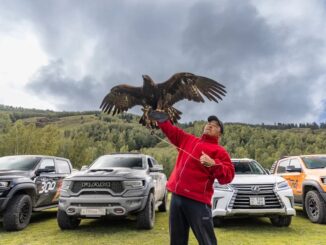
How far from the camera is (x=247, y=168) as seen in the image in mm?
9281

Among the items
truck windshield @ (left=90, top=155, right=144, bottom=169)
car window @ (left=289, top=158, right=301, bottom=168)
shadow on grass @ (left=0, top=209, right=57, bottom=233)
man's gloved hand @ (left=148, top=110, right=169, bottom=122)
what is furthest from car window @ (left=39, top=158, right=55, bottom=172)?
car window @ (left=289, top=158, right=301, bottom=168)

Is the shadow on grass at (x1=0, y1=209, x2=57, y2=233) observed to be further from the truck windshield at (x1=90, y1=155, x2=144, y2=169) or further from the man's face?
the man's face

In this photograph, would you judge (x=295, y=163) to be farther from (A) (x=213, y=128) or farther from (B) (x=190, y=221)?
(B) (x=190, y=221)

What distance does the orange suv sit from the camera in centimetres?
861

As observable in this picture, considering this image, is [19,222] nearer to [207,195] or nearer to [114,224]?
[114,224]

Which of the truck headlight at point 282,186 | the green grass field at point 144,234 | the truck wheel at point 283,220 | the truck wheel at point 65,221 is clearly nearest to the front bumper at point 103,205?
the truck wheel at point 65,221

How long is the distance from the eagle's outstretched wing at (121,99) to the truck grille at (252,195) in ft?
13.8

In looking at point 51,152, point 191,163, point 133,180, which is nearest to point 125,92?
point 191,163

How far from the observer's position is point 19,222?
7609 mm

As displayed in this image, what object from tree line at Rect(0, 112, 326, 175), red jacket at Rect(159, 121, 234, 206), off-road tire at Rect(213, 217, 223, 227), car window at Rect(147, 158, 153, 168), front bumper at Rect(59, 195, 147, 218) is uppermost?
tree line at Rect(0, 112, 326, 175)

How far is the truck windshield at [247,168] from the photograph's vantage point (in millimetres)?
9102

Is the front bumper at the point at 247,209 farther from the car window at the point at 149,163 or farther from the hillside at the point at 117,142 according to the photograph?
the car window at the point at 149,163

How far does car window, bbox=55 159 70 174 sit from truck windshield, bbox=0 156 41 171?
3.12ft

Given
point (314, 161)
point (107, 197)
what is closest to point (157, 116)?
point (107, 197)
